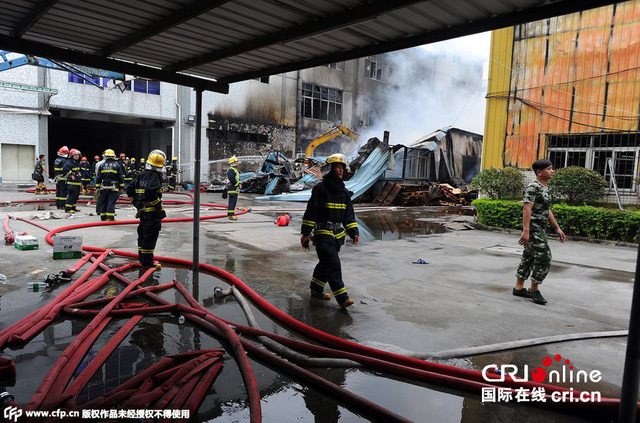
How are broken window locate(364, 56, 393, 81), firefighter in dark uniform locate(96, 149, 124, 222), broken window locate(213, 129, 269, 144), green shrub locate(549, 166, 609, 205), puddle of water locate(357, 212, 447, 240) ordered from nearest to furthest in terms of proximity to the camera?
firefighter in dark uniform locate(96, 149, 124, 222), puddle of water locate(357, 212, 447, 240), green shrub locate(549, 166, 609, 205), broken window locate(213, 129, 269, 144), broken window locate(364, 56, 393, 81)

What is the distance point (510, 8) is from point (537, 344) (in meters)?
2.89

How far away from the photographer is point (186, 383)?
115 inches

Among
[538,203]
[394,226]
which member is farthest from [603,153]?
[538,203]

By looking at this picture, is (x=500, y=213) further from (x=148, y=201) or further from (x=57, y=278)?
(x=57, y=278)

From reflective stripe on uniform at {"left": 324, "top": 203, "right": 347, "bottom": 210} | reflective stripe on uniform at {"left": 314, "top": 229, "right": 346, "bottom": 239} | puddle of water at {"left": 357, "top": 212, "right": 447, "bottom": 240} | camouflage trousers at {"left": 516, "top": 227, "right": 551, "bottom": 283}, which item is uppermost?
reflective stripe on uniform at {"left": 324, "top": 203, "right": 347, "bottom": 210}

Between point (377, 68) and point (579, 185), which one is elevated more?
point (377, 68)

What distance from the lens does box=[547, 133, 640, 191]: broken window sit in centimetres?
1170

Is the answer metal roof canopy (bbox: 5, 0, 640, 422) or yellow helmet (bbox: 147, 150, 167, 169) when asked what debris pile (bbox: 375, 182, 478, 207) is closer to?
yellow helmet (bbox: 147, 150, 167, 169)

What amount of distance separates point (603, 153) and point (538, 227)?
29.7ft

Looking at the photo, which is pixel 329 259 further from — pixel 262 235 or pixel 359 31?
pixel 262 235

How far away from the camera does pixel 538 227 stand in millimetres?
5289

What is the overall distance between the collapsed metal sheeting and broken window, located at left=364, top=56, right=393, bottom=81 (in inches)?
673

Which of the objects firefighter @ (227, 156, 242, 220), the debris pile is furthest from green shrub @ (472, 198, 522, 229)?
the debris pile

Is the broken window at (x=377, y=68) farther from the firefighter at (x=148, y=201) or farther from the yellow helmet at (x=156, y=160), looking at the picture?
the firefighter at (x=148, y=201)
